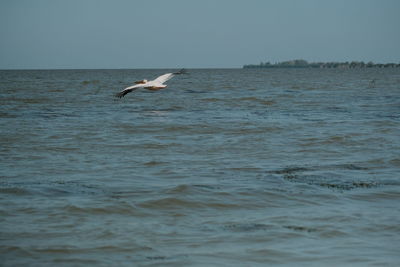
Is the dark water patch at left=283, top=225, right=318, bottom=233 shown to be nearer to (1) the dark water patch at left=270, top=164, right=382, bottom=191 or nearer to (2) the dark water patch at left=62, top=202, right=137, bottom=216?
(2) the dark water patch at left=62, top=202, right=137, bottom=216

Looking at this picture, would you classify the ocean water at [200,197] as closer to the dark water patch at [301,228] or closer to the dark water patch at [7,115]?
the dark water patch at [301,228]

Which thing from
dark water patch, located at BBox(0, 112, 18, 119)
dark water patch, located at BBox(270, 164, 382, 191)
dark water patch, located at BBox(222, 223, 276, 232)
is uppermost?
dark water patch, located at BBox(0, 112, 18, 119)

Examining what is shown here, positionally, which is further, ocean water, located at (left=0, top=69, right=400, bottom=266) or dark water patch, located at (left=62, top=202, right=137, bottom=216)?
dark water patch, located at (left=62, top=202, right=137, bottom=216)

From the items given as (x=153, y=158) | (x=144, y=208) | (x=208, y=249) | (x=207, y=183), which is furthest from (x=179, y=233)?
(x=153, y=158)

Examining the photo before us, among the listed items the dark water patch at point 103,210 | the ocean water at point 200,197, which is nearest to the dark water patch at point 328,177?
the ocean water at point 200,197

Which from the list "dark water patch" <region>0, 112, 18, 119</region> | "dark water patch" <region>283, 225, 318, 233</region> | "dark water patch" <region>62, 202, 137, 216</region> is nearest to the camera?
"dark water patch" <region>283, 225, 318, 233</region>

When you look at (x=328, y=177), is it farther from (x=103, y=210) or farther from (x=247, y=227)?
(x=103, y=210)

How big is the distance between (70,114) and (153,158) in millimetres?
11166

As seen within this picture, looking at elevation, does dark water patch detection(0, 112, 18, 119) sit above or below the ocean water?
above

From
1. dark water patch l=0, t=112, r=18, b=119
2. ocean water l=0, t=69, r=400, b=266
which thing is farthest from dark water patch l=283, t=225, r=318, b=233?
dark water patch l=0, t=112, r=18, b=119

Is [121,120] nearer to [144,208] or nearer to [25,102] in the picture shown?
[25,102]

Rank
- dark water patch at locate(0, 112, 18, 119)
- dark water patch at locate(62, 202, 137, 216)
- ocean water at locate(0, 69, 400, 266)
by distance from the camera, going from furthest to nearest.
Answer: dark water patch at locate(0, 112, 18, 119), dark water patch at locate(62, 202, 137, 216), ocean water at locate(0, 69, 400, 266)

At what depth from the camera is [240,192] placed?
7949mm

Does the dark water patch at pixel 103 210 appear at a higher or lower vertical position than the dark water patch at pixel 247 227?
higher
